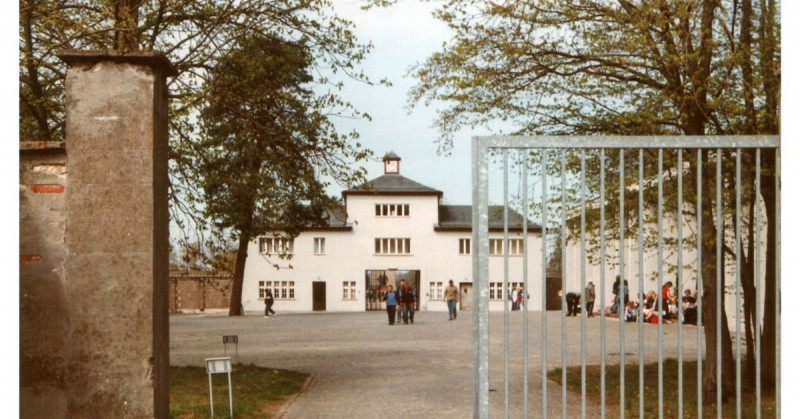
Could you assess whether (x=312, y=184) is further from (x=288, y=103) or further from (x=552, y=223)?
(x=552, y=223)

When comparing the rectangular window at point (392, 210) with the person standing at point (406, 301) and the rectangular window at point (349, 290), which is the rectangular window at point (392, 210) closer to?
the rectangular window at point (349, 290)

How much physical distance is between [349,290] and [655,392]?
48.0 meters

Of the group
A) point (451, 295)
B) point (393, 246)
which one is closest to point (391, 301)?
point (451, 295)

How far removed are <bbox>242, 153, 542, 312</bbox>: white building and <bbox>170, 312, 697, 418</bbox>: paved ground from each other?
90.0 feet

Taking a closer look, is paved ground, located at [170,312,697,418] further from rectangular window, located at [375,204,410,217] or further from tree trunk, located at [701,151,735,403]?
rectangular window, located at [375,204,410,217]

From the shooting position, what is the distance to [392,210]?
63.9 meters

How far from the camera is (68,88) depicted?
6.72 meters

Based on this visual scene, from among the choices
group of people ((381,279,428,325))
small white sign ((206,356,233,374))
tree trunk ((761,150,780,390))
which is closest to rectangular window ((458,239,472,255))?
group of people ((381,279,428,325))

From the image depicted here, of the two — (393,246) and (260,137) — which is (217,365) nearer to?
(260,137)

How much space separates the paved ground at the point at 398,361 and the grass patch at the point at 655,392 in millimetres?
483

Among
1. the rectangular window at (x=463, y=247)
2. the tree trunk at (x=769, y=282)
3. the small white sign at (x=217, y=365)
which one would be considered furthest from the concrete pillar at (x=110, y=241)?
the rectangular window at (x=463, y=247)

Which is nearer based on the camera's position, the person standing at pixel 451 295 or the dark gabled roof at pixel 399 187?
the person standing at pixel 451 295

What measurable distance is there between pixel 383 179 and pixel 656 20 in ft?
182

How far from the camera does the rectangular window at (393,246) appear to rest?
62.8 m
